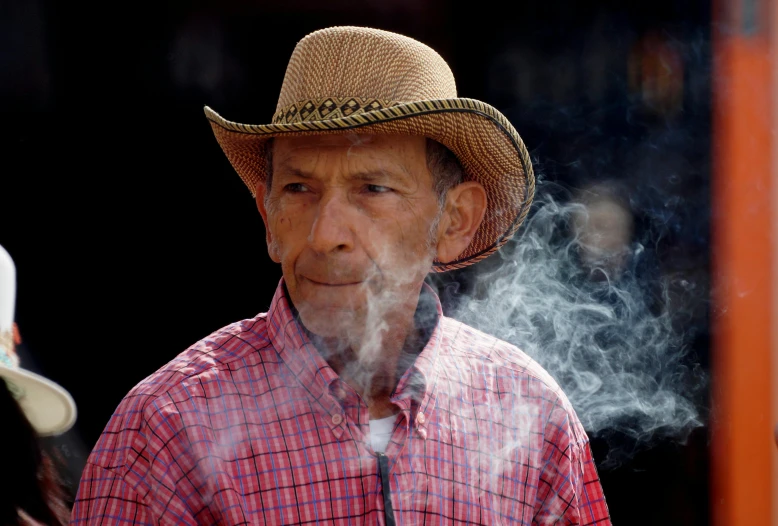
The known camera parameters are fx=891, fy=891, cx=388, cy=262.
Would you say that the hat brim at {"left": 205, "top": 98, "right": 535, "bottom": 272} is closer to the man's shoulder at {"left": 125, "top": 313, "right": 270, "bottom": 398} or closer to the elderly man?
the elderly man

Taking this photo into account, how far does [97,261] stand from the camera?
4105 millimetres

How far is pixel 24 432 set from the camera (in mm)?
2840

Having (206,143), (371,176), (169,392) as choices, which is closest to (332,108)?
(371,176)

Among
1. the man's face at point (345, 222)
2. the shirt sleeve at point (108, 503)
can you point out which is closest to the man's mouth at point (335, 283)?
the man's face at point (345, 222)

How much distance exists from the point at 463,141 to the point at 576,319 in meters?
1.03

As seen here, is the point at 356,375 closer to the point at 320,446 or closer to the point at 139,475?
the point at 320,446

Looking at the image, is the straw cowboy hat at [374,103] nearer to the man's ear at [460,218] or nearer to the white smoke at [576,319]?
the man's ear at [460,218]

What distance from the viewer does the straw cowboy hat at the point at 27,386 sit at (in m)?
2.69

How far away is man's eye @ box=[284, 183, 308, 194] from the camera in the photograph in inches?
103

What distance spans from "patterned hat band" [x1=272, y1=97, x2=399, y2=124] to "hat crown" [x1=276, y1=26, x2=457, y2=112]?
0.04 feet

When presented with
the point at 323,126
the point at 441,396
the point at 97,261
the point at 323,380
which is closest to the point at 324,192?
the point at 323,126

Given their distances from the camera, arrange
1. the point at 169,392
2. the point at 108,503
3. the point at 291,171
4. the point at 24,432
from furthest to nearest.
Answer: the point at 24,432
the point at 291,171
the point at 169,392
the point at 108,503

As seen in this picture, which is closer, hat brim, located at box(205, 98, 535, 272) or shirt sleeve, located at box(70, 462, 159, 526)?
Result: shirt sleeve, located at box(70, 462, 159, 526)

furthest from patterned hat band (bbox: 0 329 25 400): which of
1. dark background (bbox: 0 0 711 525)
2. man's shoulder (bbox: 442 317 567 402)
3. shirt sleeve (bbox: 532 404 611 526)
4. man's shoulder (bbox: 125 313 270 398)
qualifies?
shirt sleeve (bbox: 532 404 611 526)
